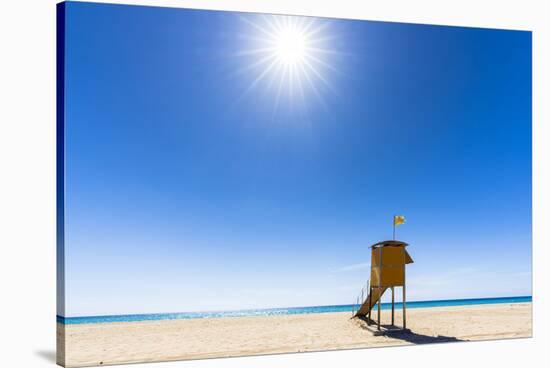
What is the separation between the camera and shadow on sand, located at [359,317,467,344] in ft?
50.7

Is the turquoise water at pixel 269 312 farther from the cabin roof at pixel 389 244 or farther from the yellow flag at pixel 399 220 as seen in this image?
the yellow flag at pixel 399 220

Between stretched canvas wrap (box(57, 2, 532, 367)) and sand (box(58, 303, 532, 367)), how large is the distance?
38mm

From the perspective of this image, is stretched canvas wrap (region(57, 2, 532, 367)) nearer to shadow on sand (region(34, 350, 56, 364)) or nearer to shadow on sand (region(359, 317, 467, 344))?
shadow on sand (region(359, 317, 467, 344))

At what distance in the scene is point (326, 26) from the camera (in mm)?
14891

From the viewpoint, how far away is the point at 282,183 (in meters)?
14.8

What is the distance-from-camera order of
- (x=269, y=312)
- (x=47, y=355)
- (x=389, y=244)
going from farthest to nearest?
(x=389, y=244)
(x=269, y=312)
(x=47, y=355)

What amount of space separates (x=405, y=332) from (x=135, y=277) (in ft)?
17.2

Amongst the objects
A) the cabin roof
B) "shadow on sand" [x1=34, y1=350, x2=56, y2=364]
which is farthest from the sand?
the cabin roof

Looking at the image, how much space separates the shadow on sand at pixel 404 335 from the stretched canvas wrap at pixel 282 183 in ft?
0.19

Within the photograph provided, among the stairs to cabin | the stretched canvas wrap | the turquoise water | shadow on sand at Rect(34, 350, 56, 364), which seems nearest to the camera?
shadow on sand at Rect(34, 350, 56, 364)

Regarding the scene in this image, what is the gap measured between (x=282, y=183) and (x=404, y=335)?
147 inches

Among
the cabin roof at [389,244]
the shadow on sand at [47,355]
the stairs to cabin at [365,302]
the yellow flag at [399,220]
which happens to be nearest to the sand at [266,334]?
the stairs to cabin at [365,302]

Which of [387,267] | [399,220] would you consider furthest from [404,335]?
[399,220]

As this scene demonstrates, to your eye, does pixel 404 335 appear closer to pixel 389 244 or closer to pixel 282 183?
pixel 389 244
